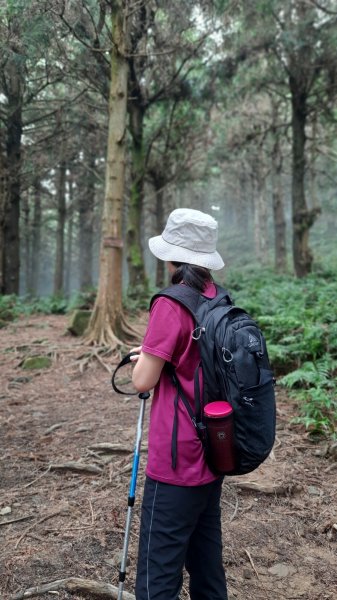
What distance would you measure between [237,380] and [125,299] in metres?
10.2

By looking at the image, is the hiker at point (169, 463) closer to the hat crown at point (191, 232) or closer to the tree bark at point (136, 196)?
the hat crown at point (191, 232)

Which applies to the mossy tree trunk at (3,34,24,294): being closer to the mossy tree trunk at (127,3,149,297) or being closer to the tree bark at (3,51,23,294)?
the tree bark at (3,51,23,294)

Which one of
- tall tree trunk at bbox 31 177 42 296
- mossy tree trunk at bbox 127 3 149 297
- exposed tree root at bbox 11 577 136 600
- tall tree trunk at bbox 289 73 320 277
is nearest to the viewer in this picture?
exposed tree root at bbox 11 577 136 600

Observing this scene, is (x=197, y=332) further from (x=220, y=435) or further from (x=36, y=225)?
(x=36, y=225)

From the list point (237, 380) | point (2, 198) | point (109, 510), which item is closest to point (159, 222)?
point (2, 198)

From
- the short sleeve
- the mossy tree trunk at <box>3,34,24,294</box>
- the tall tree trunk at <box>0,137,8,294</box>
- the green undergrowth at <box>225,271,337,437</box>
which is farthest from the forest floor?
the tall tree trunk at <box>0,137,8,294</box>

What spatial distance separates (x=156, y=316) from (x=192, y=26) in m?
11.2

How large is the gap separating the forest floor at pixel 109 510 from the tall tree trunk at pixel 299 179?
9561 millimetres

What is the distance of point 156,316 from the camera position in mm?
1895

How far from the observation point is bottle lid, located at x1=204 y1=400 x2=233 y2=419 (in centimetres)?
179

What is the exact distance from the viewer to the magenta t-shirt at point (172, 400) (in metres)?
1.87

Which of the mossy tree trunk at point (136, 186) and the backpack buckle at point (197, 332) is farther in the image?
the mossy tree trunk at point (136, 186)

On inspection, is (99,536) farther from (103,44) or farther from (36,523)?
(103,44)

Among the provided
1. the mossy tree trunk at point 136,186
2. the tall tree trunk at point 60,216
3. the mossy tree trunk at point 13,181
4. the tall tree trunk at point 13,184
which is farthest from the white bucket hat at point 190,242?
the tall tree trunk at point 60,216
